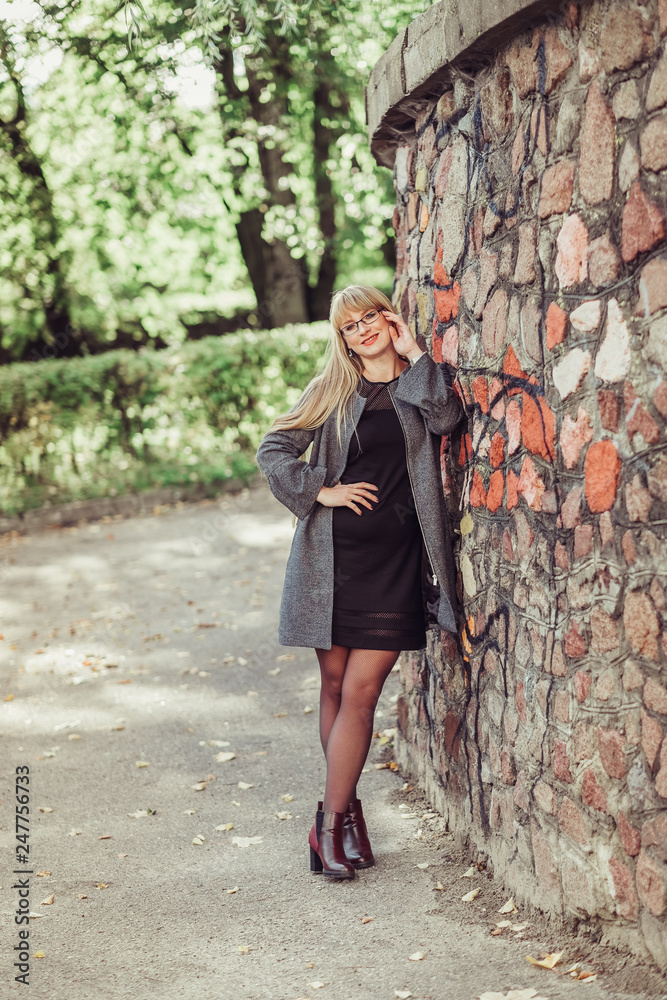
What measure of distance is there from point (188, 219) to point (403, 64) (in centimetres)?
1244

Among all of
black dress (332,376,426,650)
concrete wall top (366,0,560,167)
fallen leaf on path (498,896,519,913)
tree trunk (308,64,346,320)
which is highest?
tree trunk (308,64,346,320)

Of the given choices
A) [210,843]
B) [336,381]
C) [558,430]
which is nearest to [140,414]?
[210,843]

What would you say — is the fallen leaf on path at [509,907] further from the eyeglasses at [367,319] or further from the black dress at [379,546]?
the eyeglasses at [367,319]

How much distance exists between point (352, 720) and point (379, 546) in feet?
2.34

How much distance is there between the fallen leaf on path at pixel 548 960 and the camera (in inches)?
124

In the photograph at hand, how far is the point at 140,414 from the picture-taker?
12375 mm

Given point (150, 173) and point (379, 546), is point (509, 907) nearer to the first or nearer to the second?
point (379, 546)

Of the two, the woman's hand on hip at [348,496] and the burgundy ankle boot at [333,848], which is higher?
the woman's hand on hip at [348,496]

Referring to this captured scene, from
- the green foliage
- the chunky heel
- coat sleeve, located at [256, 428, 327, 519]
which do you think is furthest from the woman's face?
the green foliage

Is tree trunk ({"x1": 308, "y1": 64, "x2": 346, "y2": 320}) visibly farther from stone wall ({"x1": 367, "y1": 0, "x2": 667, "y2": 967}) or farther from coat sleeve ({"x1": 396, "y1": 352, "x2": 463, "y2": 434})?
coat sleeve ({"x1": 396, "y1": 352, "x2": 463, "y2": 434})

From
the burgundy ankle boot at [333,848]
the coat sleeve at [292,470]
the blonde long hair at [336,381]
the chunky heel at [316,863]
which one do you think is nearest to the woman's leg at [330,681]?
the burgundy ankle boot at [333,848]

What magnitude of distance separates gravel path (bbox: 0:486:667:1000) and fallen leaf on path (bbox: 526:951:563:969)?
0.02 m

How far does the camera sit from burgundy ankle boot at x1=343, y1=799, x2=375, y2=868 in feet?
13.4

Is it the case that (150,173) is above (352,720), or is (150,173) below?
above
